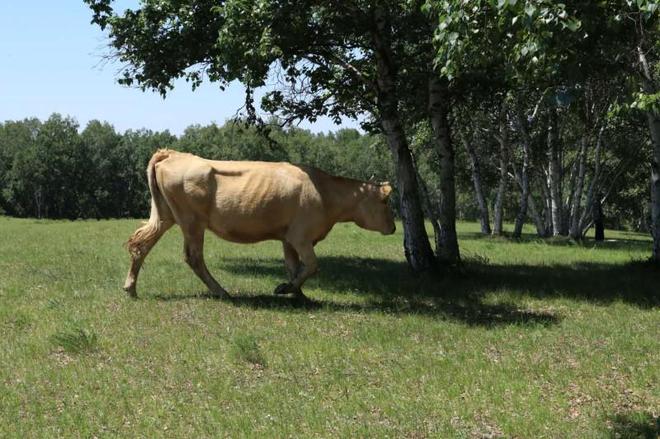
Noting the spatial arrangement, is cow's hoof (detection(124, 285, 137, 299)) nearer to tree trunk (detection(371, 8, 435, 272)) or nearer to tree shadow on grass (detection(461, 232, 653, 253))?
tree trunk (detection(371, 8, 435, 272))

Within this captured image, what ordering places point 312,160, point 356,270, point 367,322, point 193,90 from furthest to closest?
point 312,160, point 356,270, point 193,90, point 367,322

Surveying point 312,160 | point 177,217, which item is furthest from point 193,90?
point 312,160

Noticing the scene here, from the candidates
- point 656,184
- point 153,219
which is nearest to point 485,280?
point 656,184

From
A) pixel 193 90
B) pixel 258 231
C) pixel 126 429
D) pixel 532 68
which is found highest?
pixel 193 90

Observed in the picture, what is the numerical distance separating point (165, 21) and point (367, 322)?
8298 mm

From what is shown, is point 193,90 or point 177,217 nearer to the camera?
point 177,217

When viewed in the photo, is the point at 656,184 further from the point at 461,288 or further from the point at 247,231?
the point at 247,231

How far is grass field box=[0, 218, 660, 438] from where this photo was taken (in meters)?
6.79

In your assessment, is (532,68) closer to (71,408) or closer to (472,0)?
(472,0)

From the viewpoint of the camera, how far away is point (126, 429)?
6539 mm

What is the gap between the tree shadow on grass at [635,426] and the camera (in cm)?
639

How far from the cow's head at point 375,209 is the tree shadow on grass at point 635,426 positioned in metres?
6.83

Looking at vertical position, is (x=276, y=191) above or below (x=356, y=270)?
above

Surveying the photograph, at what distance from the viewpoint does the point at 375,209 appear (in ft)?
43.6
